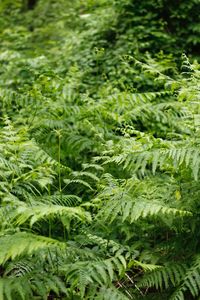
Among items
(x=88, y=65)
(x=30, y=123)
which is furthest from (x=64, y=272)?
(x=88, y=65)

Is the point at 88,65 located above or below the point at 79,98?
below

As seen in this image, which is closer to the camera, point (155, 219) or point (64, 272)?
point (64, 272)

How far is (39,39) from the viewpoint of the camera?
10211 mm

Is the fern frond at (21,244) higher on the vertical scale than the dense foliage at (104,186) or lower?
higher

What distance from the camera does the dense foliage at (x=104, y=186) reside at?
2.86 m

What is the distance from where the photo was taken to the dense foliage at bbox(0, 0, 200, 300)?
2861 millimetres

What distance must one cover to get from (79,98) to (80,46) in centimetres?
280

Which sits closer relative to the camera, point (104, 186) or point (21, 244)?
point (21, 244)

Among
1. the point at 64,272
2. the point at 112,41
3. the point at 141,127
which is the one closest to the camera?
the point at 64,272

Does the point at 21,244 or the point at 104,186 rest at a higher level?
the point at 21,244

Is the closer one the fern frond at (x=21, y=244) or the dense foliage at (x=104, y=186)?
the fern frond at (x=21, y=244)

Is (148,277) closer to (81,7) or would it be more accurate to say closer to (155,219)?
(155,219)

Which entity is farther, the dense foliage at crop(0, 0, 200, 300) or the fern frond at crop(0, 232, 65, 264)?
the dense foliage at crop(0, 0, 200, 300)

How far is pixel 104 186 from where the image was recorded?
136 inches
